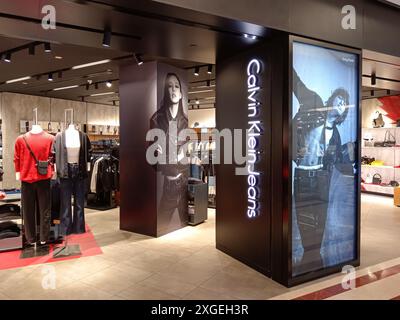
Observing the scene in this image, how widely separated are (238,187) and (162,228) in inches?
77.5

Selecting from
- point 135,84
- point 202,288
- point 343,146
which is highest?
point 135,84

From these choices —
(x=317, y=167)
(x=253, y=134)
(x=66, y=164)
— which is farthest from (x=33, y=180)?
(x=317, y=167)

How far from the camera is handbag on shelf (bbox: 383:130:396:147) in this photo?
993 centimetres

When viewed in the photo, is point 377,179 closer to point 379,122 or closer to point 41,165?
point 379,122

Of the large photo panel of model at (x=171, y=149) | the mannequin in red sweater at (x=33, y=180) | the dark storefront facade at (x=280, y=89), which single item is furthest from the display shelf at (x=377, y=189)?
the mannequin in red sweater at (x=33, y=180)

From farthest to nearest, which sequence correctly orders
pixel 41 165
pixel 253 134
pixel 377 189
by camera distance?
1. pixel 377 189
2. pixel 41 165
3. pixel 253 134

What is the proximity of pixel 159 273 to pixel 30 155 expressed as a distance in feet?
7.95

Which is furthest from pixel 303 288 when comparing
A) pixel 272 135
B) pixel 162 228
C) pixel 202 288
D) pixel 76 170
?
pixel 76 170

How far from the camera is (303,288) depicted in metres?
3.47

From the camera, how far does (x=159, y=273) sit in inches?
154

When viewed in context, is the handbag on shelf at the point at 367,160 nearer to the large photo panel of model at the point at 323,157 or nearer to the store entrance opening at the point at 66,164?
the store entrance opening at the point at 66,164

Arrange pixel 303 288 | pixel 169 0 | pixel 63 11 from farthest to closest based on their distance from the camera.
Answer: pixel 303 288 → pixel 63 11 → pixel 169 0

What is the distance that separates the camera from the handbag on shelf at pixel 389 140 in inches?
391

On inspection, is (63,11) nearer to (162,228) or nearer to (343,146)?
(343,146)
